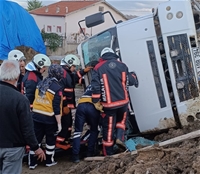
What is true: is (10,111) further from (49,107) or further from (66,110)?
(66,110)

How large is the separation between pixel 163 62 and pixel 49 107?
177 cm

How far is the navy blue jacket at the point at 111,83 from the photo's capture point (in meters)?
5.42

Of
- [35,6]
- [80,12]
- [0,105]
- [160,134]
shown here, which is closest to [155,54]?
[160,134]

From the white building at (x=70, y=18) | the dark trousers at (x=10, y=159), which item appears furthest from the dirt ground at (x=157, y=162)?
the white building at (x=70, y=18)

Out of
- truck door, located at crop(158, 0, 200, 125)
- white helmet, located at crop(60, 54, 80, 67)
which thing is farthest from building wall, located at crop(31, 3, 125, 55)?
truck door, located at crop(158, 0, 200, 125)

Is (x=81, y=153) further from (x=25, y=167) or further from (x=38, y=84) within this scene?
(x=38, y=84)

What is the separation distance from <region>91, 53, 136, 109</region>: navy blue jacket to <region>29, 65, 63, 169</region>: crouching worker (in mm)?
551

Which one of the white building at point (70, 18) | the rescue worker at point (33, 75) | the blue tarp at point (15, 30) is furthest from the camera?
the white building at point (70, 18)

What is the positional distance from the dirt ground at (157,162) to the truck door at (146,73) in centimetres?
27

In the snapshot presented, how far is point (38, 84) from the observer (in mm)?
5668

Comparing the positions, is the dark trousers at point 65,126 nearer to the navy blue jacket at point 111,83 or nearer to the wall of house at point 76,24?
the navy blue jacket at point 111,83

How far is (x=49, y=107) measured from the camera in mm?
5578

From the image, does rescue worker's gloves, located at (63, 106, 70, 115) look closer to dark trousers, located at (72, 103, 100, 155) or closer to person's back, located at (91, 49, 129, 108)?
dark trousers, located at (72, 103, 100, 155)

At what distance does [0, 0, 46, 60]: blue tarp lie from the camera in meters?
17.4
